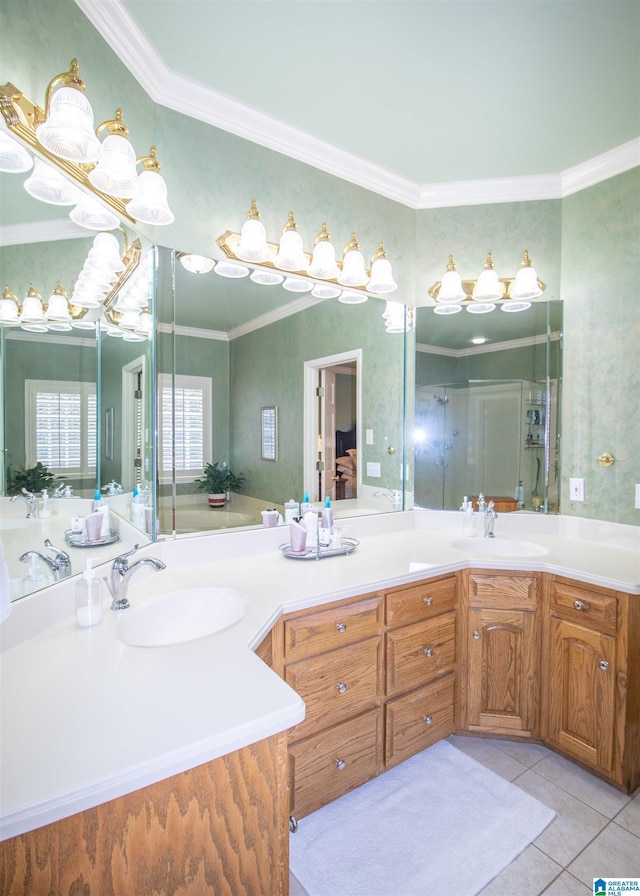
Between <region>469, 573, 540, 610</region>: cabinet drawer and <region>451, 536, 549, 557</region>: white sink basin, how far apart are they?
306 millimetres

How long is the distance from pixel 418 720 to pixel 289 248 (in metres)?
2.09

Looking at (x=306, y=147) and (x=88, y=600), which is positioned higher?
(x=306, y=147)

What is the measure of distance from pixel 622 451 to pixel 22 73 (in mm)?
2653

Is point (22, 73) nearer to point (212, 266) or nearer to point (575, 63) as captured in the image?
point (212, 266)

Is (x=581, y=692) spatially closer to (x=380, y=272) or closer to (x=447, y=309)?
(x=447, y=309)

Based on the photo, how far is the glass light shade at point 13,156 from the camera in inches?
39.8

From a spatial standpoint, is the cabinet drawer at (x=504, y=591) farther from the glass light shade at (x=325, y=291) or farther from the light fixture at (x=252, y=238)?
the light fixture at (x=252, y=238)

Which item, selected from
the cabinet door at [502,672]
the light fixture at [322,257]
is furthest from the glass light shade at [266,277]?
the cabinet door at [502,672]

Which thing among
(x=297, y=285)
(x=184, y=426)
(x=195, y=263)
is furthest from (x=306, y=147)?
(x=184, y=426)

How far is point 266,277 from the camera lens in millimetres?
2002

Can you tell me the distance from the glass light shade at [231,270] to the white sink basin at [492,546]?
64.0 inches

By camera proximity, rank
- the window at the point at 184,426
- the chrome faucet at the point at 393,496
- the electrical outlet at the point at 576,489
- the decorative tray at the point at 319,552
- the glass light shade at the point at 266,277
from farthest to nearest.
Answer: the chrome faucet at the point at 393,496
the electrical outlet at the point at 576,489
the glass light shade at the point at 266,277
the decorative tray at the point at 319,552
the window at the point at 184,426

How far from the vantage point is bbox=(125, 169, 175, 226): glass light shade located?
4.83 ft

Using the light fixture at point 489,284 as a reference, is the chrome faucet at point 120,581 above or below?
below
